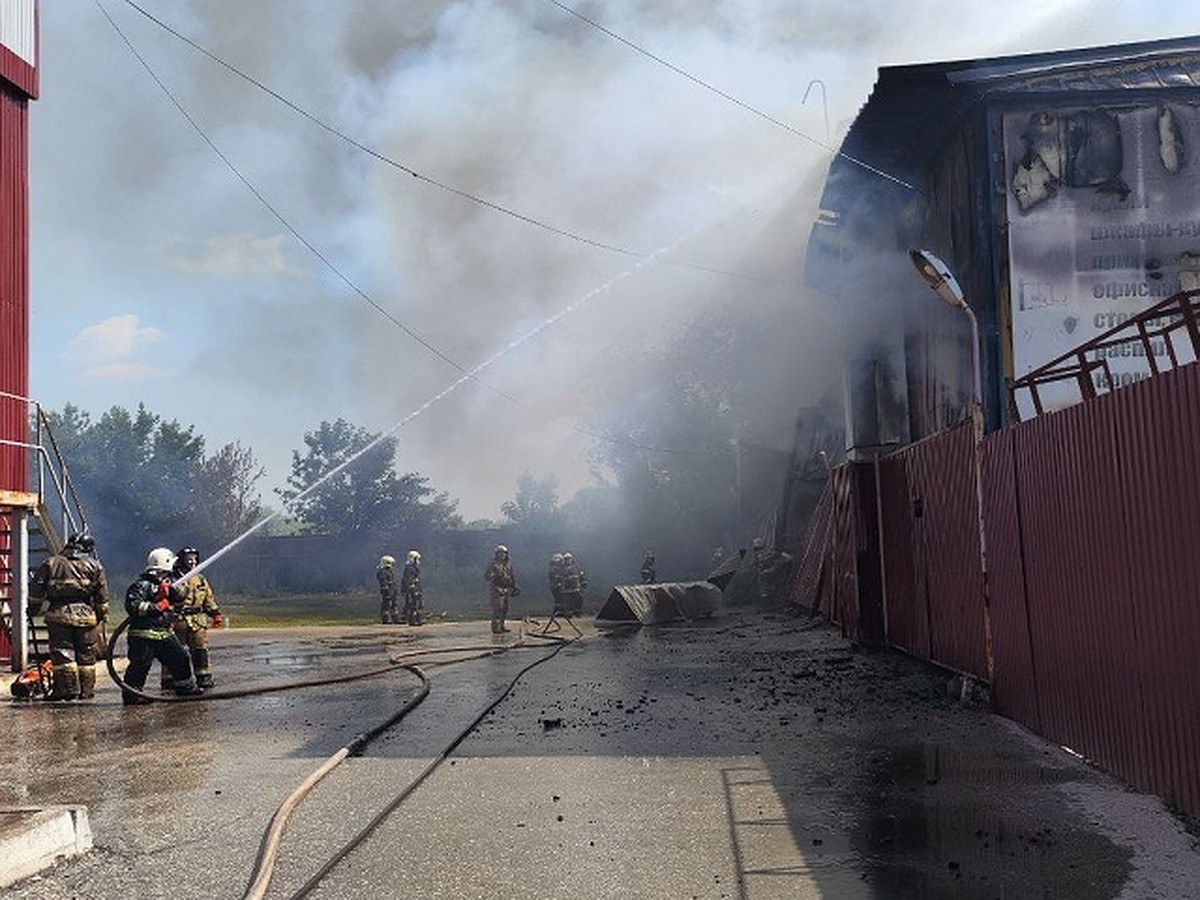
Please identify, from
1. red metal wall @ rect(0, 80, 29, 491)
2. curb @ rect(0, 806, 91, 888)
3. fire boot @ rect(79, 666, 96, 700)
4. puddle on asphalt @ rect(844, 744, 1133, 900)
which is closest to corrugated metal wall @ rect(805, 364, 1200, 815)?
puddle on asphalt @ rect(844, 744, 1133, 900)

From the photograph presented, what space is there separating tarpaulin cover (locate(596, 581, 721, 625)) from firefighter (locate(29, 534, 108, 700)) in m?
12.0

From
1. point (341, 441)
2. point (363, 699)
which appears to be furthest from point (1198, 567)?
point (341, 441)

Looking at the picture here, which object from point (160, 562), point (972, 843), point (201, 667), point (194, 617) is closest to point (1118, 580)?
point (972, 843)

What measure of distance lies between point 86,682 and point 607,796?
309 inches

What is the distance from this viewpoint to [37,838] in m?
5.76

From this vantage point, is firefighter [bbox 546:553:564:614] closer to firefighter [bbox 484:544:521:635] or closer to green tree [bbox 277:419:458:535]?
firefighter [bbox 484:544:521:635]

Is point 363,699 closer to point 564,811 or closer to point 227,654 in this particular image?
point 564,811

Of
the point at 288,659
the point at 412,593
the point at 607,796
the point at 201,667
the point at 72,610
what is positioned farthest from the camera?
the point at 412,593

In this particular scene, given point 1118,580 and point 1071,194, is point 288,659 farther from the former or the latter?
point 1118,580

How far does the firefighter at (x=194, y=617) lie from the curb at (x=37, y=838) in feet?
22.5

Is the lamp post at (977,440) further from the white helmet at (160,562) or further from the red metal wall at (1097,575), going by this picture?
the white helmet at (160,562)

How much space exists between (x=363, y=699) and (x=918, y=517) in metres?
5.77

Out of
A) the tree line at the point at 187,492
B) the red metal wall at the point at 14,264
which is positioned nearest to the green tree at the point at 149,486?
the tree line at the point at 187,492

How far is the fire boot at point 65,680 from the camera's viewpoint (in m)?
12.7
